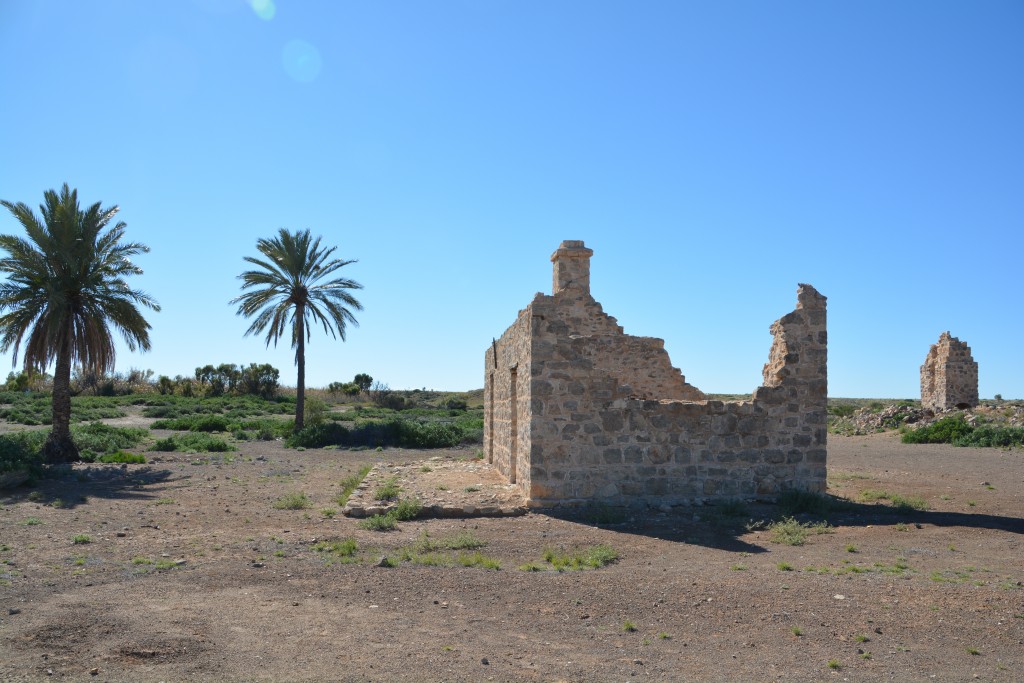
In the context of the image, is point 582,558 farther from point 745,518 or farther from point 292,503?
point 292,503

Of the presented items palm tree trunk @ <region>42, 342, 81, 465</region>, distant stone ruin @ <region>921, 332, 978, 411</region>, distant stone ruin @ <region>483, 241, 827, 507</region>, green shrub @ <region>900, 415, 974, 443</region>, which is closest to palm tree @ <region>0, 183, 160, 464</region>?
palm tree trunk @ <region>42, 342, 81, 465</region>

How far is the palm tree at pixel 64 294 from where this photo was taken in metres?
16.5

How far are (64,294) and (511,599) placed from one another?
1441cm

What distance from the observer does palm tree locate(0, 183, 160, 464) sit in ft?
54.3

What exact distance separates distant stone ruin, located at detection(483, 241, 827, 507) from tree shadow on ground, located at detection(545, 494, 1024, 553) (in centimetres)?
37

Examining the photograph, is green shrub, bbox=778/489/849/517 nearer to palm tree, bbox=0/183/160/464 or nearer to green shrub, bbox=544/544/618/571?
green shrub, bbox=544/544/618/571

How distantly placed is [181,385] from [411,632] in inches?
1866

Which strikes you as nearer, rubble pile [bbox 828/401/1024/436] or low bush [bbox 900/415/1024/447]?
low bush [bbox 900/415/1024/447]

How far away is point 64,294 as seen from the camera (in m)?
16.6

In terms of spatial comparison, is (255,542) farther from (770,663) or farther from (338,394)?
(338,394)

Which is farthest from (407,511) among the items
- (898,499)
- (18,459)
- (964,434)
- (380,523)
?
(964,434)

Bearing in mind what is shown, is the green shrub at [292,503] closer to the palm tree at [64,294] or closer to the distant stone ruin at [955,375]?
the palm tree at [64,294]

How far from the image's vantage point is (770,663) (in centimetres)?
504

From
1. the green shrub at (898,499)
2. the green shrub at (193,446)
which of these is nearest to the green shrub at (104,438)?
the green shrub at (193,446)
